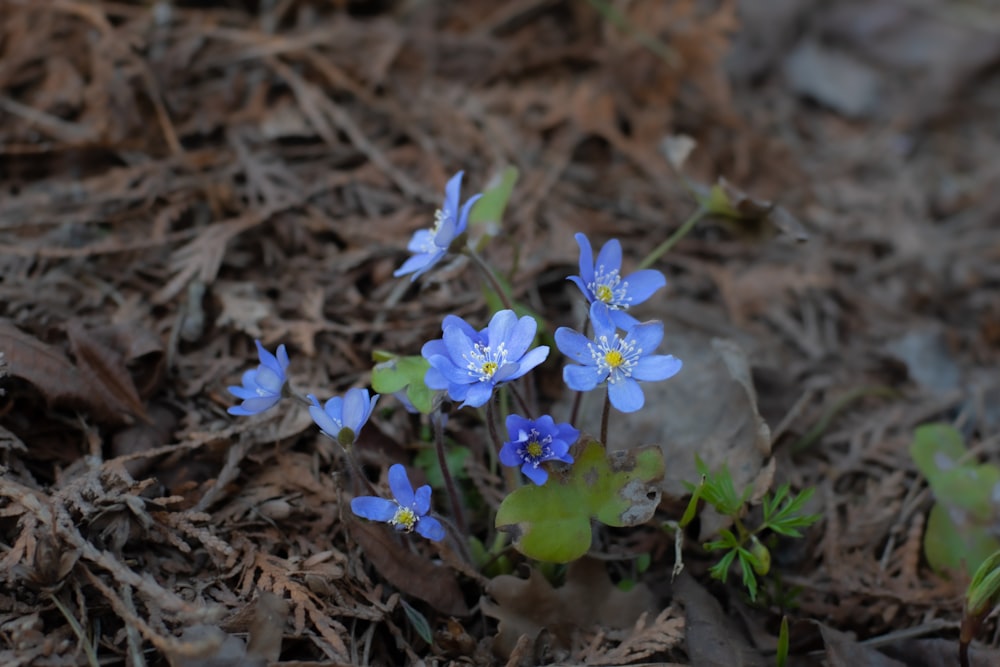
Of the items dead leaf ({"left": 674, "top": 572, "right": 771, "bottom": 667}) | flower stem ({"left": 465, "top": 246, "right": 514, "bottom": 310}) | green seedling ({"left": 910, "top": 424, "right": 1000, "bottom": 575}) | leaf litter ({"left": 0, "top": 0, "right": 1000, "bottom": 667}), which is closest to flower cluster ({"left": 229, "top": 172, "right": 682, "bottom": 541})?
leaf litter ({"left": 0, "top": 0, "right": 1000, "bottom": 667})

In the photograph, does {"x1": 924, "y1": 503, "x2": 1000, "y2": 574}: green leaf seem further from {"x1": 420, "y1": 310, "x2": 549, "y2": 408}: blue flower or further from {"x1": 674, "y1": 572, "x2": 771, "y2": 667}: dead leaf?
{"x1": 420, "y1": 310, "x2": 549, "y2": 408}: blue flower

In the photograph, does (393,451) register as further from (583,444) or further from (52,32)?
(52,32)

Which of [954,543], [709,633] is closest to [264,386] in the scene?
[709,633]

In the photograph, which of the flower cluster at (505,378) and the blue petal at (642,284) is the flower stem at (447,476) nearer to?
the flower cluster at (505,378)

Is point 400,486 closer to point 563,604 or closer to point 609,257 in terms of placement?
point 563,604

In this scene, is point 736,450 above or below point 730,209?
below

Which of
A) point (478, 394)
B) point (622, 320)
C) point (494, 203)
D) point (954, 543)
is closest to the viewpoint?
point (478, 394)

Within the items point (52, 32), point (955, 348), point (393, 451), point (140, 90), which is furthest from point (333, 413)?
point (955, 348)
